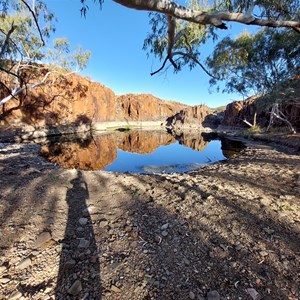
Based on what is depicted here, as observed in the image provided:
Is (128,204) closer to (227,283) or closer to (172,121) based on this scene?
(227,283)

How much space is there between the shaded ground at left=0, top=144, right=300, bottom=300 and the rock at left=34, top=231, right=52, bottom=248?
0.4 inches

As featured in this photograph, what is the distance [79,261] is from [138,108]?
167ft

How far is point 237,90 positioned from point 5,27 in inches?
702

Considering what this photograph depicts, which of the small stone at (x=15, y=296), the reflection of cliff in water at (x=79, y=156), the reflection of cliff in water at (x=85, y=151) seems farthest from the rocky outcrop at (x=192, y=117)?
the small stone at (x=15, y=296)

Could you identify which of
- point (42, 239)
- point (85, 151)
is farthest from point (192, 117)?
point (42, 239)

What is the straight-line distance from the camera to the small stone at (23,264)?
5.78ft

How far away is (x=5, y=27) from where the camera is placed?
474 inches

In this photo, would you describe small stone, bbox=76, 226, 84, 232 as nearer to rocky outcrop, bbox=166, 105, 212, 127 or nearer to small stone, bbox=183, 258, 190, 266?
small stone, bbox=183, 258, 190, 266

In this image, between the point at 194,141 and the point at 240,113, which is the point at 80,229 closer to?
the point at 194,141

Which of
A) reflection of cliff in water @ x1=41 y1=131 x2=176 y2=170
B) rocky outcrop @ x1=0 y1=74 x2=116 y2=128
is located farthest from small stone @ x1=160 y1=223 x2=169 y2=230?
rocky outcrop @ x1=0 y1=74 x2=116 y2=128

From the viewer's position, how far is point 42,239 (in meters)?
2.16

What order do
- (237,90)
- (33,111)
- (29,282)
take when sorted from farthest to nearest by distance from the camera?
(33,111)
(237,90)
(29,282)

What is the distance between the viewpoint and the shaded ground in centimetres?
161

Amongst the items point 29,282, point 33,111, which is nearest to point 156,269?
point 29,282
